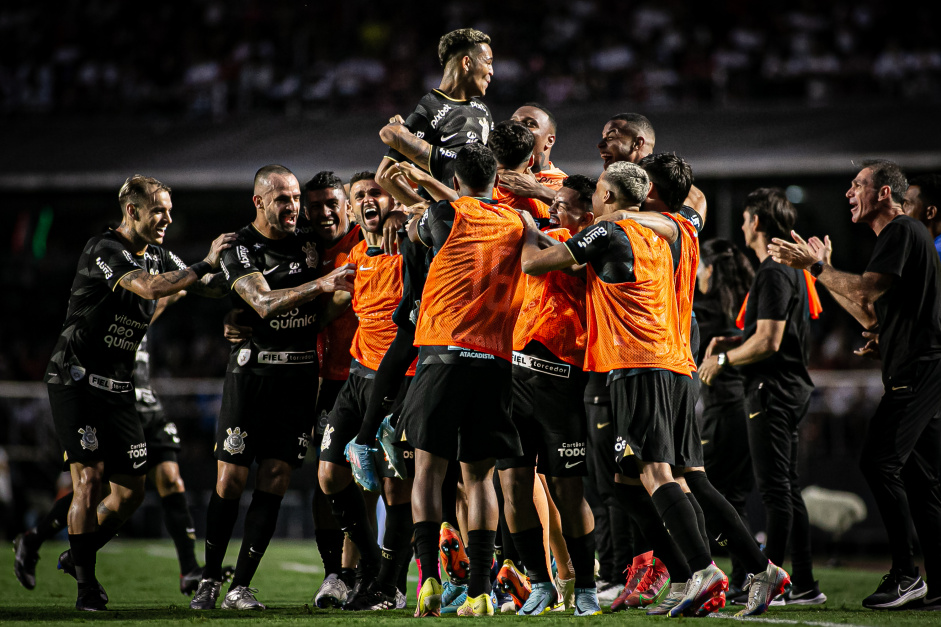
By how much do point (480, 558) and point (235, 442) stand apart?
6.27 ft

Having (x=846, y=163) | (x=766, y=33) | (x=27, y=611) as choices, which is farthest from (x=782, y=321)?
(x=766, y=33)

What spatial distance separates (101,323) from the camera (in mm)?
6645

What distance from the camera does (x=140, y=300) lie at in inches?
266

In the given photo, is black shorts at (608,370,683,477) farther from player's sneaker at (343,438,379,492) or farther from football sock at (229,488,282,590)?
football sock at (229,488,282,590)

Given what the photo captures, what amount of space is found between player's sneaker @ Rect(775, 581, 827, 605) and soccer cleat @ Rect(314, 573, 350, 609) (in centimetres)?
280

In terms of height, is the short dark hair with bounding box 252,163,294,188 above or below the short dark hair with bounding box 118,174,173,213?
above

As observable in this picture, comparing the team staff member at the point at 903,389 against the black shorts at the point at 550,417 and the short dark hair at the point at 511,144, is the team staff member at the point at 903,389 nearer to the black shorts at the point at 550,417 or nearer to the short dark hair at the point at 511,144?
the black shorts at the point at 550,417

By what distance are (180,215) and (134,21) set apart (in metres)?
4.19

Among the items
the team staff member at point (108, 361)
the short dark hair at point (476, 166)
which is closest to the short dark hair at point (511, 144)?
the short dark hair at point (476, 166)

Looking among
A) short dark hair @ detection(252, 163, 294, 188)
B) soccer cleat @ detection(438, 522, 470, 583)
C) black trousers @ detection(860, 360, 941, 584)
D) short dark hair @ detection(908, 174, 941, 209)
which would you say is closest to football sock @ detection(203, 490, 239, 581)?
soccer cleat @ detection(438, 522, 470, 583)

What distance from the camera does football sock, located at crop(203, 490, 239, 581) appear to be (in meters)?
6.08

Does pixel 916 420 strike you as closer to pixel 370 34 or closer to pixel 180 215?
pixel 370 34

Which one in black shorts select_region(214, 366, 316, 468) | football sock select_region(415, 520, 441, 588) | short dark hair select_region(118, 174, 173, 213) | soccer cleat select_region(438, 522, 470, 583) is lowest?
soccer cleat select_region(438, 522, 470, 583)

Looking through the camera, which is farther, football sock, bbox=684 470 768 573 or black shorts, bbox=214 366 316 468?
black shorts, bbox=214 366 316 468
